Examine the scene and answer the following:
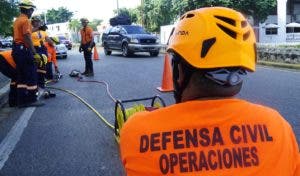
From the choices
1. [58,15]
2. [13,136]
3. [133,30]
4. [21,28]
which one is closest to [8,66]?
[21,28]

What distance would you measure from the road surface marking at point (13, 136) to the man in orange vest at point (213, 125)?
14.9 ft

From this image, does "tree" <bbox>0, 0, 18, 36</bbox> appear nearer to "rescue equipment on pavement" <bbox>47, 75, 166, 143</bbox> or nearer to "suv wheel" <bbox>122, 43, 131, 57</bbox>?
"rescue equipment on pavement" <bbox>47, 75, 166, 143</bbox>

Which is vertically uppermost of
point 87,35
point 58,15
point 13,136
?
point 58,15

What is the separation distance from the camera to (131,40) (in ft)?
87.0

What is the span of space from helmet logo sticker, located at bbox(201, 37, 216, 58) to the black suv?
2452 cm

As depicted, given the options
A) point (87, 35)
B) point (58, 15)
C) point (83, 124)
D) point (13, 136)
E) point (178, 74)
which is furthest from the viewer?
point (58, 15)

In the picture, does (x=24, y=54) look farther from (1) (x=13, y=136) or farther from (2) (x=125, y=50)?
(2) (x=125, y=50)

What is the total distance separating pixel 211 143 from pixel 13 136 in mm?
6308

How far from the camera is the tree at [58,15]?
142 meters

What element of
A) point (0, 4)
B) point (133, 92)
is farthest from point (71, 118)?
point (0, 4)

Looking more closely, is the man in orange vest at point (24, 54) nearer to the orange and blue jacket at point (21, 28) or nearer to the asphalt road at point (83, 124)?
the orange and blue jacket at point (21, 28)

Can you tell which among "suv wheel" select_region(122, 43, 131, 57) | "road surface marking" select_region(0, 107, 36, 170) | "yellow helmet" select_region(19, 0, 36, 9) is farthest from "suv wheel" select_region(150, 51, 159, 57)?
"road surface marking" select_region(0, 107, 36, 170)

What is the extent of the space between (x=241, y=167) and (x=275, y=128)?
0.70 ft

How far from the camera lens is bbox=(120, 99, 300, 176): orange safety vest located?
5.86 feet
